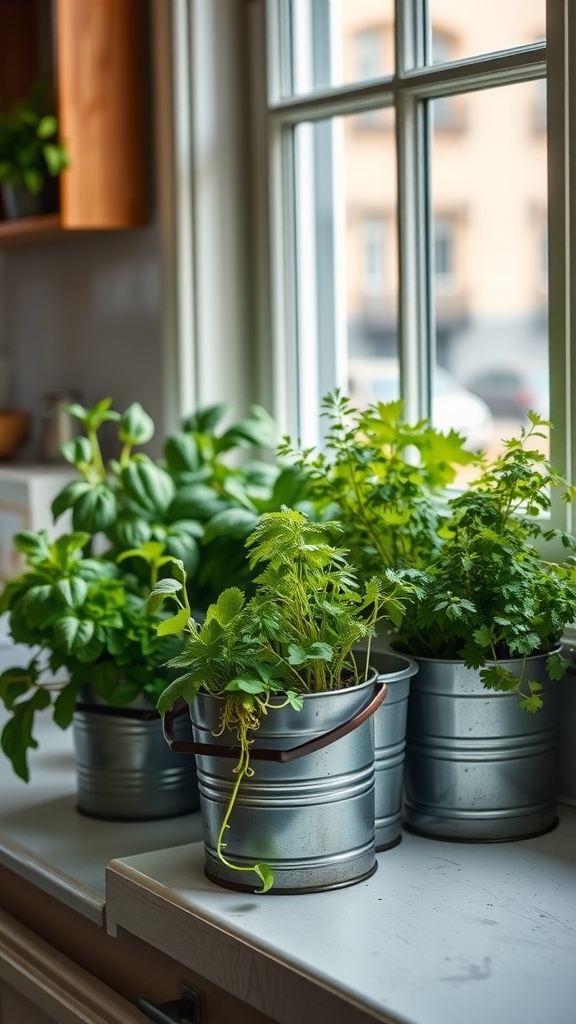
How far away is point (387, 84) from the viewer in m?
1.70

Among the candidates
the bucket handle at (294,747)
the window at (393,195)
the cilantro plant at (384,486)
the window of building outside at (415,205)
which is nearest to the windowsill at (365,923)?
the bucket handle at (294,747)

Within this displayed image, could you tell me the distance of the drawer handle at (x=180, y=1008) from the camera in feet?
3.78

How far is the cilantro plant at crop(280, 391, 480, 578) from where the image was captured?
1.36 metres

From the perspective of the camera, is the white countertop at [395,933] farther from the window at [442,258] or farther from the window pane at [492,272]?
the window at [442,258]

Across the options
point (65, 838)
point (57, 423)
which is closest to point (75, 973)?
point (65, 838)

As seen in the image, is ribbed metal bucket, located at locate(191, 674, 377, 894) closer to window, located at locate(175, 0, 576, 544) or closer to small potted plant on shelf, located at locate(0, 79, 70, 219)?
window, located at locate(175, 0, 576, 544)

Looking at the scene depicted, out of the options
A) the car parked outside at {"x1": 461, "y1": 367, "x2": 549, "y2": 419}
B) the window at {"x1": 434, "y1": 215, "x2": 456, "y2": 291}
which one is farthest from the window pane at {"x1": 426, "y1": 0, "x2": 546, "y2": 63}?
the car parked outside at {"x1": 461, "y1": 367, "x2": 549, "y2": 419}

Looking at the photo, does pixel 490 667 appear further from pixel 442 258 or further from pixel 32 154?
pixel 32 154

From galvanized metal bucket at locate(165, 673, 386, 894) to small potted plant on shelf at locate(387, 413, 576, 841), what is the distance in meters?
0.12

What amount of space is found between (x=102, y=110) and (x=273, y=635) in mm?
1226

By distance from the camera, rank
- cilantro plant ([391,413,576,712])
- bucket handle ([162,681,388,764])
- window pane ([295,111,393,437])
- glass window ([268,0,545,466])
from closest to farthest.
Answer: bucket handle ([162,681,388,764])
cilantro plant ([391,413,576,712])
glass window ([268,0,545,466])
window pane ([295,111,393,437])

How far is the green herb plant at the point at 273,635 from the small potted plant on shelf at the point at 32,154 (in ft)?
3.57

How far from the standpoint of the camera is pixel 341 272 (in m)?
2.01

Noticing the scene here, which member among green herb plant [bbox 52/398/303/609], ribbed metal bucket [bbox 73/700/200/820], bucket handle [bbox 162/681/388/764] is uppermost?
green herb plant [bbox 52/398/303/609]
